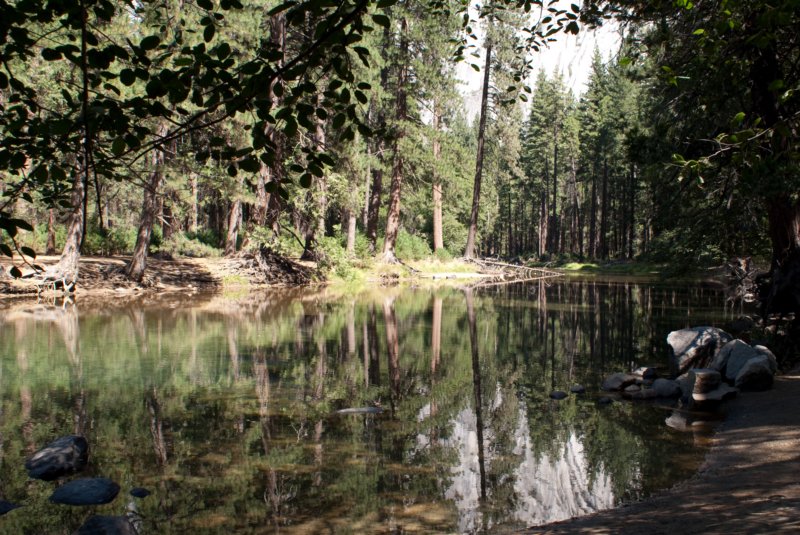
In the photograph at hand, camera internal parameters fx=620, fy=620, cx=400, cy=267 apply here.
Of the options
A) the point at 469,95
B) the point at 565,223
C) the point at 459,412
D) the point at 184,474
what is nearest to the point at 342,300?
the point at 459,412

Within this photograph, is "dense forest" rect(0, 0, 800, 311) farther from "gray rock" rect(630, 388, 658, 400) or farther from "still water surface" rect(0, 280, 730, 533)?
"gray rock" rect(630, 388, 658, 400)

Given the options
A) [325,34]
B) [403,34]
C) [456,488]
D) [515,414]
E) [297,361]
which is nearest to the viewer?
[325,34]

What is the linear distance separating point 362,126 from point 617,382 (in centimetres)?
826

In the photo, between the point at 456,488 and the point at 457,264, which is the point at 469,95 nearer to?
the point at 457,264

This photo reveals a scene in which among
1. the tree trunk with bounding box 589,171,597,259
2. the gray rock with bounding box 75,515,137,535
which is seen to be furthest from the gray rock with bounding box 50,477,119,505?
the tree trunk with bounding box 589,171,597,259

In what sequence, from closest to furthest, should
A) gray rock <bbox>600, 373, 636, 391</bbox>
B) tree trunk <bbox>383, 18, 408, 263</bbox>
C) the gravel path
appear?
the gravel path
gray rock <bbox>600, 373, 636, 391</bbox>
tree trunk <bbox>383, 18, 408, 263</bbox>

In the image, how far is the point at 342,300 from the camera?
24.3 m

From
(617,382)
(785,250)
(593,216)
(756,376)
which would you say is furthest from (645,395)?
(593,216)

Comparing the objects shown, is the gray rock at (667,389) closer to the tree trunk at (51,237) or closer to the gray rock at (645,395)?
the gray rock at (645,395)

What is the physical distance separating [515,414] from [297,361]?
5.07m

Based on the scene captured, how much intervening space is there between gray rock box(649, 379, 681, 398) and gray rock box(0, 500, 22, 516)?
8621 millimetres

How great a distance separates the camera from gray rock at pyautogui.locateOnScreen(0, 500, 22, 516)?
5422mm

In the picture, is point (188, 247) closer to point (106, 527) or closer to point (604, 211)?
point (106, 527)

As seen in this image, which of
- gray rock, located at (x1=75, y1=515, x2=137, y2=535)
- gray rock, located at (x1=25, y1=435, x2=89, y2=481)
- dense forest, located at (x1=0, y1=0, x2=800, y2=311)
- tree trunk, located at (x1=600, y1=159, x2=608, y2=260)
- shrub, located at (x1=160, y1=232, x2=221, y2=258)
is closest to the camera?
dense forest, located at (x1=0, y1=0, x2=800, y2=311)
